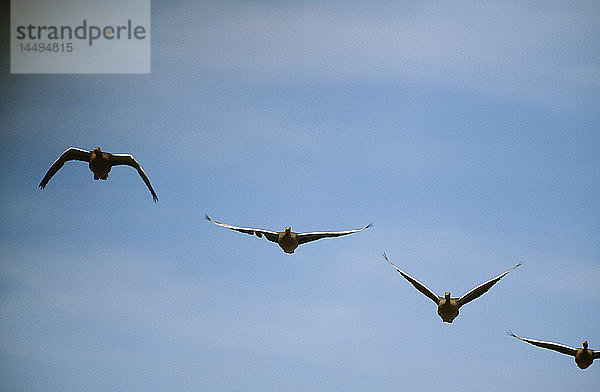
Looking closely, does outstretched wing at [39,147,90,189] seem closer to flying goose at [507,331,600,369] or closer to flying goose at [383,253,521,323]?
flying goose at [383,253,521,323]

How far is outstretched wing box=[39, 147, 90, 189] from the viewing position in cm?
2333

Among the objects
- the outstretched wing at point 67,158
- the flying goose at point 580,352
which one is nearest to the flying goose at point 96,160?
the outstretched wing at point 67,158

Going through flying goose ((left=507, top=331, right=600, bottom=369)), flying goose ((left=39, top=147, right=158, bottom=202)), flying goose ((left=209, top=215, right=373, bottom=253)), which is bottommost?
flying goose ((left=507, top=331, right=600, bottom=369))

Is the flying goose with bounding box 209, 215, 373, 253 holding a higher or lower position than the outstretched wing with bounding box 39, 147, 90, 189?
lower

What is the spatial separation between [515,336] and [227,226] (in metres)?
9.45

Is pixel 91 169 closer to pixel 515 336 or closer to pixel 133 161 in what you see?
pixel 133 161

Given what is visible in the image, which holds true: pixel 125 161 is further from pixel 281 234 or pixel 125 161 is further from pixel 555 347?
pixel 555 347

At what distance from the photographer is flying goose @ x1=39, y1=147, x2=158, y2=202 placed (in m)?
23.3

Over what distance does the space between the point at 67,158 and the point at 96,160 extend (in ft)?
2.84

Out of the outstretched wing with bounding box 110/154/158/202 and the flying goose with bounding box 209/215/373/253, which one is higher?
the outstretched wing with bounding box 110/154/158/202

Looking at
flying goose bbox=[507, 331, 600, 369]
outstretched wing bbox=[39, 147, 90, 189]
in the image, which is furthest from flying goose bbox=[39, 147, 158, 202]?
flying goose bbox=[507, 331, 600, 369]

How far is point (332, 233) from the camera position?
24.1 meters

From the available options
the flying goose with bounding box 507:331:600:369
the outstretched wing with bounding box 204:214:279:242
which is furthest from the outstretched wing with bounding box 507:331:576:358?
the outstretched wing with bounding box 204:214:279:242

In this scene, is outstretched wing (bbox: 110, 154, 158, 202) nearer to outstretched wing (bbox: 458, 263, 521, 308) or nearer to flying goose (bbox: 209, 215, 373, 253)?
flying goose (bbox: 209, 215, 373, 253)
